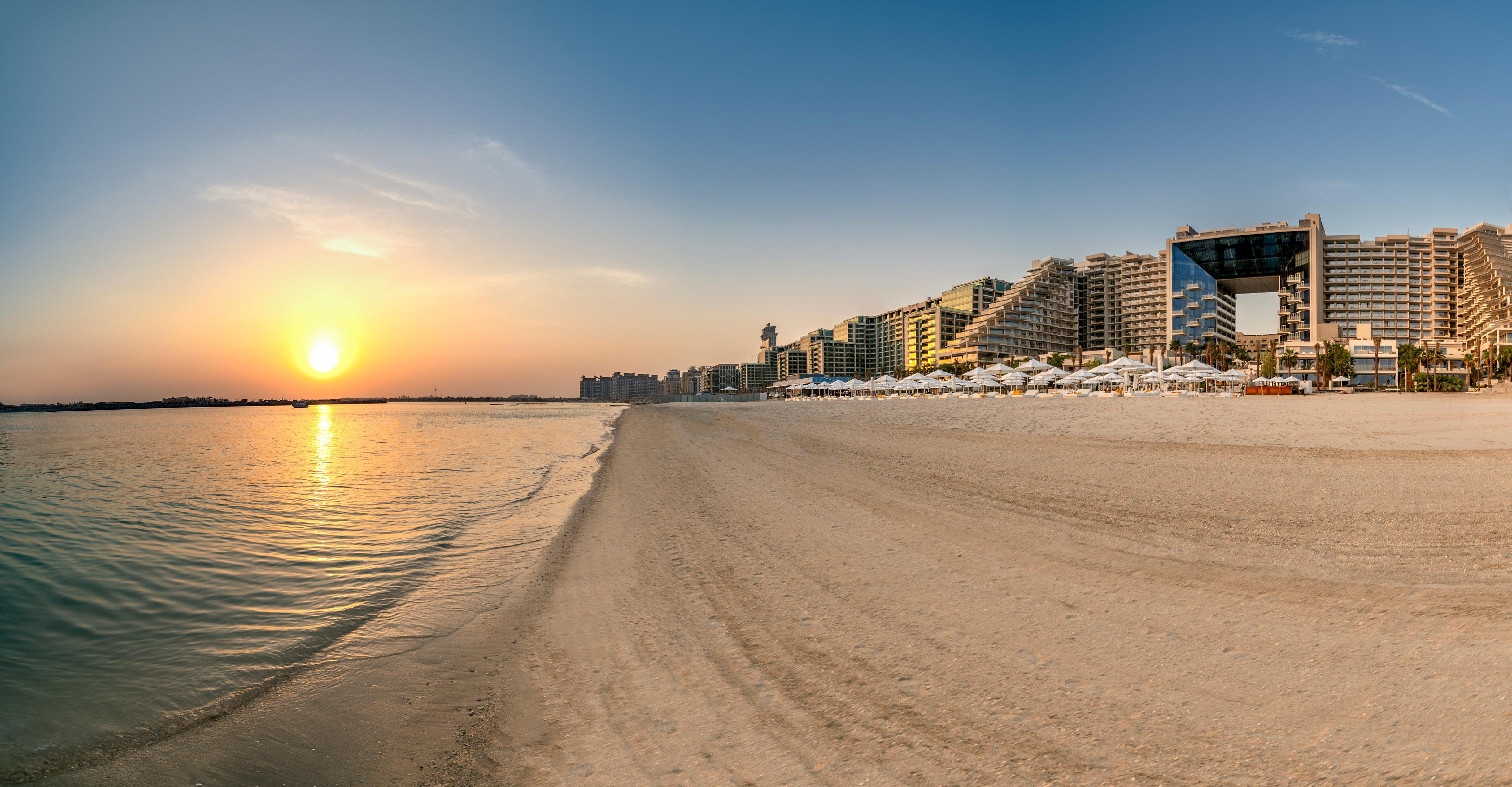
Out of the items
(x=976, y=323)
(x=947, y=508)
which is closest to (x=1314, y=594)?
(x=947, y=508)

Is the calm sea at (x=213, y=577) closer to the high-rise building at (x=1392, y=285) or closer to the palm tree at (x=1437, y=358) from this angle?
the palm tree at (x=1437, y=358)

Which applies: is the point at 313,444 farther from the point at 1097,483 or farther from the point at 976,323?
the point at 976,323

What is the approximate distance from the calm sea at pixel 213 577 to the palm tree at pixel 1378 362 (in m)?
125

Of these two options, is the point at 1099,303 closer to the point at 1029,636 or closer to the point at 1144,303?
the point at 1144,303

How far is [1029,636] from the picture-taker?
460cm

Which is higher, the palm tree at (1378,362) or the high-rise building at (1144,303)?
the high-rise building at (1144,303)

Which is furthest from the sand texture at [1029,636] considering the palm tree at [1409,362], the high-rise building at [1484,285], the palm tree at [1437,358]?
the high-rise building at [1484,285]

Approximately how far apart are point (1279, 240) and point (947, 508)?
529ft

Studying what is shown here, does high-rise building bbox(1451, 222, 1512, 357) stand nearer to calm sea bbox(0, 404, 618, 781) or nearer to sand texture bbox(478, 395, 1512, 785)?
sand texture bbox(478, 395, 1512, 785)

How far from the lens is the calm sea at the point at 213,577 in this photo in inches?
192

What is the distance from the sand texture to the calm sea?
1.78m

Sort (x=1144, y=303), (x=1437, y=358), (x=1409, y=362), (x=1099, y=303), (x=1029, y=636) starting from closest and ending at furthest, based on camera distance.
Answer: (x=1029, y=636) → (x=1409, y=362) → (x=1437, y=358) → (x=1144, y=303) → (x=1099, y=303)

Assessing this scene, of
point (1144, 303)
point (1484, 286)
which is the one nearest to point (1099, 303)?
point (1144, 303)

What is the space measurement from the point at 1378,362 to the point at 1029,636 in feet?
441
